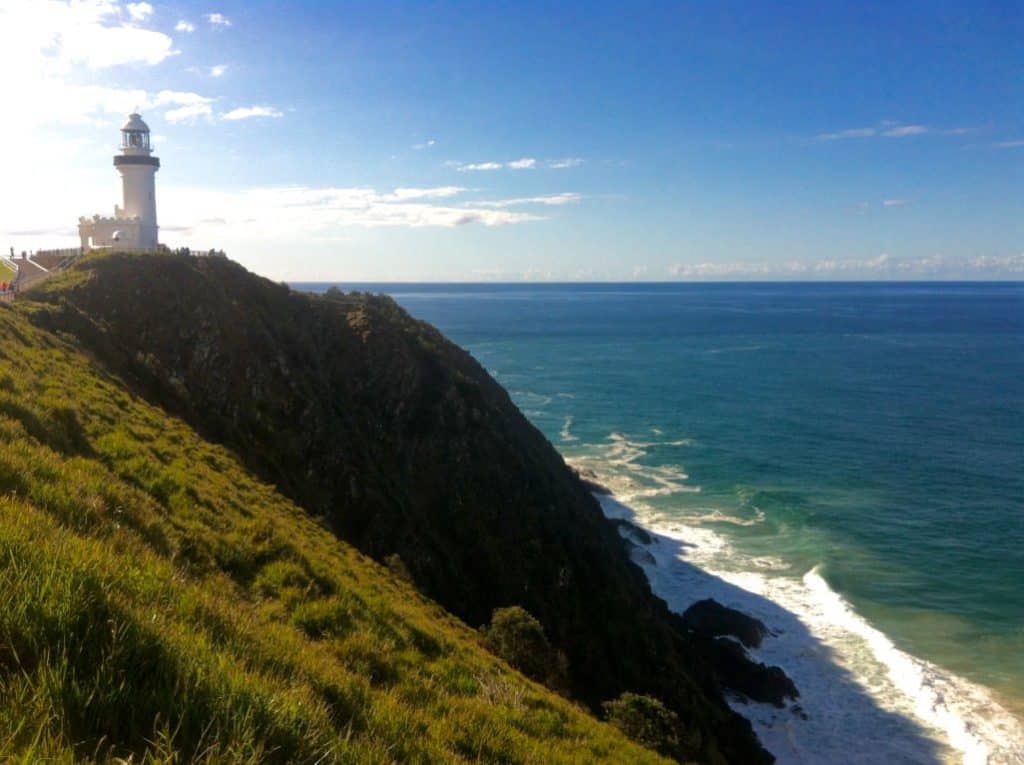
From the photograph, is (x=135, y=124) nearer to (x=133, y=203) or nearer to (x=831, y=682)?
(x=133, y=203)

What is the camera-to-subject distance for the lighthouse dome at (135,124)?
44.6m

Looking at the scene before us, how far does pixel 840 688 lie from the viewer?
2997 cm

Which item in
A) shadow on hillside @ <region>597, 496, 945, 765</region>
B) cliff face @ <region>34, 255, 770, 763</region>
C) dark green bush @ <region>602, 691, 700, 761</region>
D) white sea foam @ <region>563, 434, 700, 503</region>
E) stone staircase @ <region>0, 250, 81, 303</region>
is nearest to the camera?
dark green bush @ <region>602, 691, 700, 761</region>

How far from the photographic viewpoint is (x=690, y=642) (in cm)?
3184

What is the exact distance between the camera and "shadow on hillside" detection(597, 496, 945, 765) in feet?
84.8

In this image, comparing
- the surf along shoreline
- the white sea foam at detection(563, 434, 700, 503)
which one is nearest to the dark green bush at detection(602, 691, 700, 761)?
the surf along shoreline

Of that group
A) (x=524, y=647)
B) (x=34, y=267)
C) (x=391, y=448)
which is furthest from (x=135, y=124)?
(x=524, y=647)

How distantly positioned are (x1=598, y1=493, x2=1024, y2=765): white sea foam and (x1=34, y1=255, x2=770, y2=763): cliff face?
3.50 m

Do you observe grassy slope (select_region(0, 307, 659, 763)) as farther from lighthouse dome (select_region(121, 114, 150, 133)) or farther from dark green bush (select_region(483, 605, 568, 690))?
lighthouse dome (select_region(121, 114, 150, 133))

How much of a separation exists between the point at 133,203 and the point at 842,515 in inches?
2176

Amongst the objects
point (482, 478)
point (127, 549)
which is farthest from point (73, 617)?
point (482, 478)

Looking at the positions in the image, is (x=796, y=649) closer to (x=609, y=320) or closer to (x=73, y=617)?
(x=73, y=617)

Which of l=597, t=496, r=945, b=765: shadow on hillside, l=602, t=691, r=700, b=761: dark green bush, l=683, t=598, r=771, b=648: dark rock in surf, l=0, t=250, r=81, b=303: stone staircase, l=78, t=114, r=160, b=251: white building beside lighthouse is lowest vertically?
l=597, t=496, r=945, b=765: shadow on hillside

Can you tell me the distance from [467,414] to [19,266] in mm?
25286
